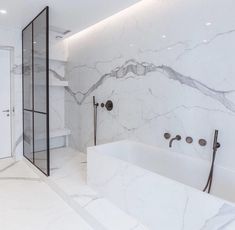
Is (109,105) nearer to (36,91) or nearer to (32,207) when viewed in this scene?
(36,91)

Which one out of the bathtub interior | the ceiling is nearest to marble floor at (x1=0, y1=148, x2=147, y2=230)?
the bathtub interior

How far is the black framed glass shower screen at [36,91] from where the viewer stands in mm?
3127

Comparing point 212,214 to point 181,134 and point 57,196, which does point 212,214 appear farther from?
point 57,196

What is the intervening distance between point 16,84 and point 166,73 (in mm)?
2873

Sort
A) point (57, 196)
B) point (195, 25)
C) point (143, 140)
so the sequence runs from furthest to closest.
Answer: point (143, 140) → point (57, 196) → point (195, 25)

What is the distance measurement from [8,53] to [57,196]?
9.55ft

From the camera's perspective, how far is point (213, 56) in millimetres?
2248

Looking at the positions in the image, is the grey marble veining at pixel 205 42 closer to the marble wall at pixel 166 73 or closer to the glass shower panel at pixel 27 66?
the marble wall at pixel 166 73

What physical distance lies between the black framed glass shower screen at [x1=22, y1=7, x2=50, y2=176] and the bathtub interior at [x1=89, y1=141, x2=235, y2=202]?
106 centimetres

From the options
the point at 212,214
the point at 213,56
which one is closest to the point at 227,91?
the point at 213,56

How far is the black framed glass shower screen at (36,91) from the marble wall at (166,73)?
38.8 inches

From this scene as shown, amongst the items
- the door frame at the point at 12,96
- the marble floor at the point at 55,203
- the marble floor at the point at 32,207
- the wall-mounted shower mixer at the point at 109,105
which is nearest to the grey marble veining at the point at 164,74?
the wall-mounted shower mixer at the point at 109,105

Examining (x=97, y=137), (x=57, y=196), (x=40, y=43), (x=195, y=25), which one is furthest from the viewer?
(x=97, y=137)

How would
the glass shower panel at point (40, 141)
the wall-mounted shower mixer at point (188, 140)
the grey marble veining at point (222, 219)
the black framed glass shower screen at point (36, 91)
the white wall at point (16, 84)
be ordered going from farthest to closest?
1. the white wall at point (16, 84)
2. the glass shower panel at point (40, 141)
3. the black framed glass shower screen at point (36, 91)
4. the wall-mounted shower mixer at point (188, 140)
5. the grey marble veining at point (222, 219)
